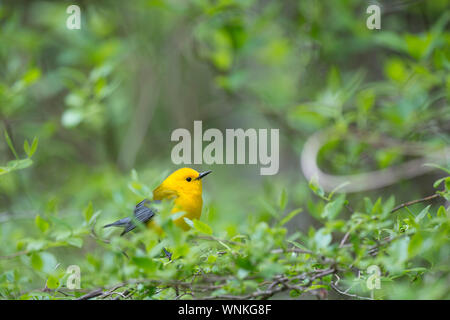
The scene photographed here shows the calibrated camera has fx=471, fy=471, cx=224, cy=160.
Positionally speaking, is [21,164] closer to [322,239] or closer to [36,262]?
[36,262]

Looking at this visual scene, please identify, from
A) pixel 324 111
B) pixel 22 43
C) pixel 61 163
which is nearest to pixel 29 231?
pixel 61 163

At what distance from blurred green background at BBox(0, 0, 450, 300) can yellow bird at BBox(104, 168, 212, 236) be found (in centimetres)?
28

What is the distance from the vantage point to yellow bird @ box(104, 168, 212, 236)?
2.23 m

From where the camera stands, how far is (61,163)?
18.4 feet

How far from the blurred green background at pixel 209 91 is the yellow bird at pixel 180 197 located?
0.28 meters

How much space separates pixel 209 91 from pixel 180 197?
3.94m

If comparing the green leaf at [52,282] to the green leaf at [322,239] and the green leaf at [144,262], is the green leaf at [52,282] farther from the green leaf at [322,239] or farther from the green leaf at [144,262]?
the green leaf at [322,239]

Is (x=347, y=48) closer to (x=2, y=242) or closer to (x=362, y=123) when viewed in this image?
(x=362, y=123)

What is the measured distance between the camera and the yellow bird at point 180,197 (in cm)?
223

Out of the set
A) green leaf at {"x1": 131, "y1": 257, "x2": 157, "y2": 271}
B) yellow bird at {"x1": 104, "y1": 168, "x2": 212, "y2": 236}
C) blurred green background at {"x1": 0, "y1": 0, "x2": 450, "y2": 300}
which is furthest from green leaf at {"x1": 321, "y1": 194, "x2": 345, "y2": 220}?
blurred green background at {"x1": 0, "y1": 0, "x2": 450, "y2": 300}

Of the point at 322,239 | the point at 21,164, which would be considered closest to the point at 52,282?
the point at 21,164

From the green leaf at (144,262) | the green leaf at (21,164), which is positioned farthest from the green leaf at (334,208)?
the green leaf at (21,164)
